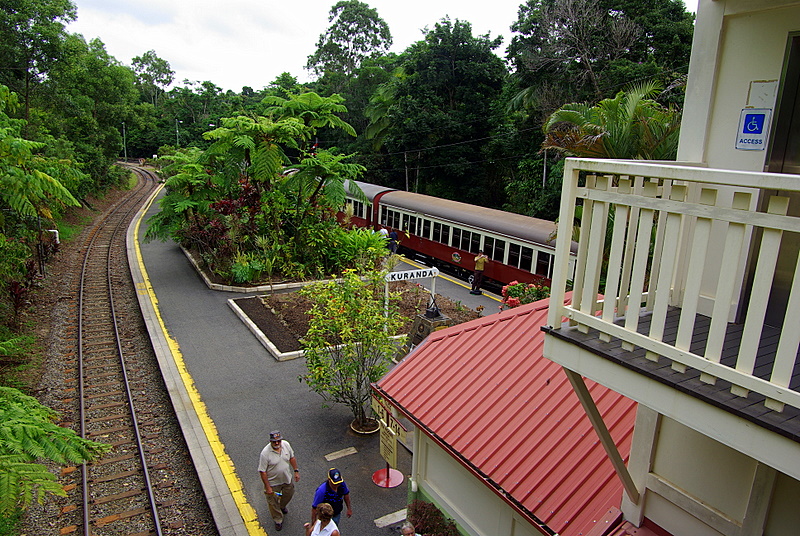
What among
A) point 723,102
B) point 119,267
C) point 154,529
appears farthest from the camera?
point 119,267

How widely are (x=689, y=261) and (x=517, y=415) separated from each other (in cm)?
270

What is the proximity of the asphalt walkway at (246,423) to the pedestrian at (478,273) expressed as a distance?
7.31 meters

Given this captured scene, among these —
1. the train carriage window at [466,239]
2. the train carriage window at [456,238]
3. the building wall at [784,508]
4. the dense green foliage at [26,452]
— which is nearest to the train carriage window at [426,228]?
the train carriage window at [456,238]

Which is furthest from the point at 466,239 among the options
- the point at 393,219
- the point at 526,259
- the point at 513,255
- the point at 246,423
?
the point at 246,423

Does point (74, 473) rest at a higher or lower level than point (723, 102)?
lower

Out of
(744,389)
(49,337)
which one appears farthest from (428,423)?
(49,337)

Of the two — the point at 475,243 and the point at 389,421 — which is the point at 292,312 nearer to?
the point at 475,243

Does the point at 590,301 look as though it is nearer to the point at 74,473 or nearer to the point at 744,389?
the point at 744,389

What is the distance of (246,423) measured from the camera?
9570 mm

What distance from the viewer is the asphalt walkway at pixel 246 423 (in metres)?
7.50

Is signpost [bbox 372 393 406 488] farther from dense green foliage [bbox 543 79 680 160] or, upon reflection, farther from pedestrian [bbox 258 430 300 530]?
dense green foliage [bbox 543 79 680 160]

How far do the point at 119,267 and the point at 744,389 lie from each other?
20799mm

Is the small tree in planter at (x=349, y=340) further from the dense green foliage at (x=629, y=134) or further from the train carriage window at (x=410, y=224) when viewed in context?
the train carriage window at (x=410, y=224)

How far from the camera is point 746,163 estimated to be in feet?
10.6
